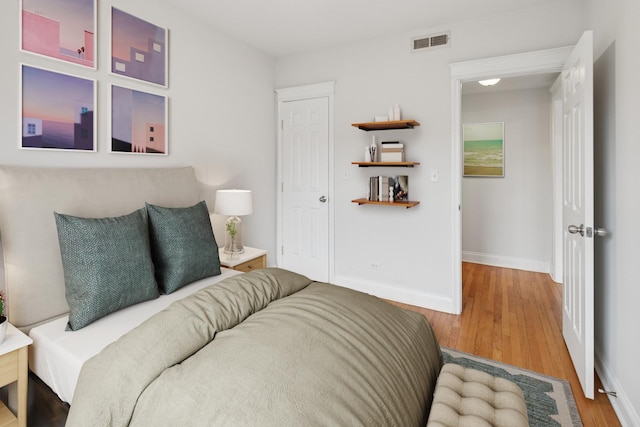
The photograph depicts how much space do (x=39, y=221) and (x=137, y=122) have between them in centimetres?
103

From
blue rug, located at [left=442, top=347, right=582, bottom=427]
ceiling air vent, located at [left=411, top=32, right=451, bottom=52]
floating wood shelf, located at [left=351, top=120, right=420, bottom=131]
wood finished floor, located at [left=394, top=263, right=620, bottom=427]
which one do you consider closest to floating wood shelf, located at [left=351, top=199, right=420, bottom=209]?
floating wood shelf, located at [left=351, top=120, right=420, bottom=131]

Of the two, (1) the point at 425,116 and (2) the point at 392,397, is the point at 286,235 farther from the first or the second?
(2) the point at 392,397

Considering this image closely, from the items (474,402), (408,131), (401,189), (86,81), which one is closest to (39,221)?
(86,81)

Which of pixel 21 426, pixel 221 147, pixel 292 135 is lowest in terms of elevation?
pixel 21 426

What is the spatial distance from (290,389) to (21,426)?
1.37m

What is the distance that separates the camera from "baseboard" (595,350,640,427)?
5.71 ft

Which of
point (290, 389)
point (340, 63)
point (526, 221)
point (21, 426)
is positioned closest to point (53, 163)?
point (21, 426)

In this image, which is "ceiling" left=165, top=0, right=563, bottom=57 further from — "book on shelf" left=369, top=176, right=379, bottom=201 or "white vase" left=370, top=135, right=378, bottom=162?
"book on shelf" left=369, top=176, right=379, bottom=201

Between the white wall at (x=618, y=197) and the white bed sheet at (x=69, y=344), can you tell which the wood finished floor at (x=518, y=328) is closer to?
the white wall at (x=618, y=197)

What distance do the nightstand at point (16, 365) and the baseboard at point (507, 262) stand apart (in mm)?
5008

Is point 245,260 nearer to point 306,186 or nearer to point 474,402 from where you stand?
point 306,186

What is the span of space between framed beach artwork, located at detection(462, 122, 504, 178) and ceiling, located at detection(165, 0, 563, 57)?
2.21 meters

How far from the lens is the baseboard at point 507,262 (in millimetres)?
4652

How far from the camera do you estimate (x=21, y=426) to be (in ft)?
5.22
